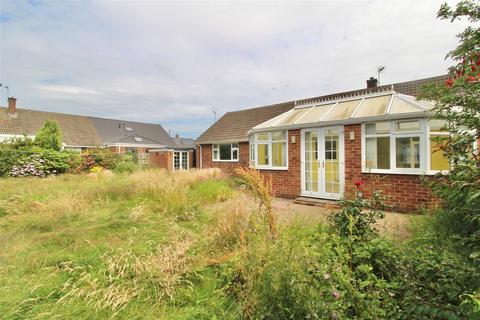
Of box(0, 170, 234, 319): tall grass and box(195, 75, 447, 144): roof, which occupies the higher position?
box(195, 75, 447, 144): roof

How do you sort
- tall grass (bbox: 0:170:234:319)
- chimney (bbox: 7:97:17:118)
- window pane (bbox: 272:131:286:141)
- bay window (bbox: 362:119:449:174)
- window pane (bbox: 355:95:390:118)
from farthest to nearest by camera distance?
chimney (bbox: 7:97:17:118)
window pane (bbox: 272:131:286:141)
window pane (bbox: 355:95:390:118)
bay window (bbox: 362:119:449:174)
tall grass (bbox: 0:170:234:319)

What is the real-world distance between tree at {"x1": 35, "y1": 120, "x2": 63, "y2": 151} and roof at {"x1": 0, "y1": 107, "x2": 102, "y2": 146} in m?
8.78

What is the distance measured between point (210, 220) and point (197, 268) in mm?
1878

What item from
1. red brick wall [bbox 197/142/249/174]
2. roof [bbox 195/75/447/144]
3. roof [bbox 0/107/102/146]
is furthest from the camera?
roof [bbox 0/107/102/146]

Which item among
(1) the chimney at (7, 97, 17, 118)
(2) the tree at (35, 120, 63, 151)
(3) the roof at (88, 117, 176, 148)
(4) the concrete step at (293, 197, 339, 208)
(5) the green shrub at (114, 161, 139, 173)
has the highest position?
(1) the chimney at (7, 97, 17, 118)

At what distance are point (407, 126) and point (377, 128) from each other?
30.3 inches

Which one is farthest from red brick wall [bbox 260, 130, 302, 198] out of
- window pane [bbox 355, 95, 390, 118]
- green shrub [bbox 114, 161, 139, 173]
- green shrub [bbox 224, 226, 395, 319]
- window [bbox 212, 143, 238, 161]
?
green shrub [bbox 114, 161, 139, 173]

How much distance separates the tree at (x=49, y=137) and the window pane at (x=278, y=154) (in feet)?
44.2

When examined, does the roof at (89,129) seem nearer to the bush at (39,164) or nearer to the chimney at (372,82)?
the bush at (39,164)

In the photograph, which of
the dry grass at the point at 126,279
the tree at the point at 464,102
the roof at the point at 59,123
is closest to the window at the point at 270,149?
the tree at the point at 464,102

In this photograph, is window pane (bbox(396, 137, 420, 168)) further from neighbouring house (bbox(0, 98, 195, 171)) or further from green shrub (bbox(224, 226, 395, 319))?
neighbouring house (bbox(0, 98, 195, 171))

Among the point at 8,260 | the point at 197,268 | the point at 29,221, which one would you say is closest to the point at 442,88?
the point at 197,268

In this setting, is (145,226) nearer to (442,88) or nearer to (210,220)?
(210,220)

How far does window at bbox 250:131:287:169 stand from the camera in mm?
9906
